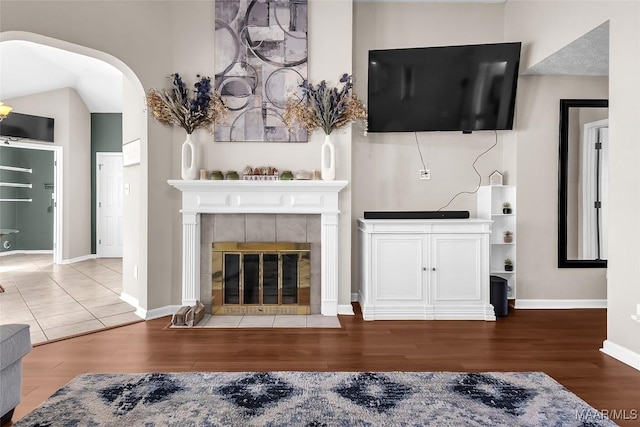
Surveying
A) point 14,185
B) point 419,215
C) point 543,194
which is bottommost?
point 419,215

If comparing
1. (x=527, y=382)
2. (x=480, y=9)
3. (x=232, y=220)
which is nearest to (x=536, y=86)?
(x=480, y=9)

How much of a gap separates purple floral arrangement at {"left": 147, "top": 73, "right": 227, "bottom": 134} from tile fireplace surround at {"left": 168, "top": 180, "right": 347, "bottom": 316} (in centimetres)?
62

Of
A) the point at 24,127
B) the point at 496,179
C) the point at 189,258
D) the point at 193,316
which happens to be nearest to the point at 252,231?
the point at 189,258

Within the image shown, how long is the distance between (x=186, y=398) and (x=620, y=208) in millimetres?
2964

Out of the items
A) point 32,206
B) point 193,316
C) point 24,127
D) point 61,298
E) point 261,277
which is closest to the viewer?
point 193,316

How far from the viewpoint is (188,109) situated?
3.52 metres

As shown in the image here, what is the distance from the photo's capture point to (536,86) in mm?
3947

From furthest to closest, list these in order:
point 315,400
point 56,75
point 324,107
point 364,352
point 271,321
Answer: point 56,75, point 324,107, point 271,321, point 364,352, point 315,400

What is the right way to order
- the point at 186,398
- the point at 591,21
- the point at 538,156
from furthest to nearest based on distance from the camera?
the point at 538,156 < the point at 591,21 < the point at 186,398

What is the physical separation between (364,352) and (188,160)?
229 cm

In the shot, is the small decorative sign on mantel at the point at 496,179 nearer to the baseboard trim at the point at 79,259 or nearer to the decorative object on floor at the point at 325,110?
the decorative object on floor at the point at 325,110

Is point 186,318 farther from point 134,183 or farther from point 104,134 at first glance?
point 104,134

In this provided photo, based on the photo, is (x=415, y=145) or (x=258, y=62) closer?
(x=258, y=62)

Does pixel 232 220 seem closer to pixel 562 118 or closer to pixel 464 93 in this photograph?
pixel 464 93
